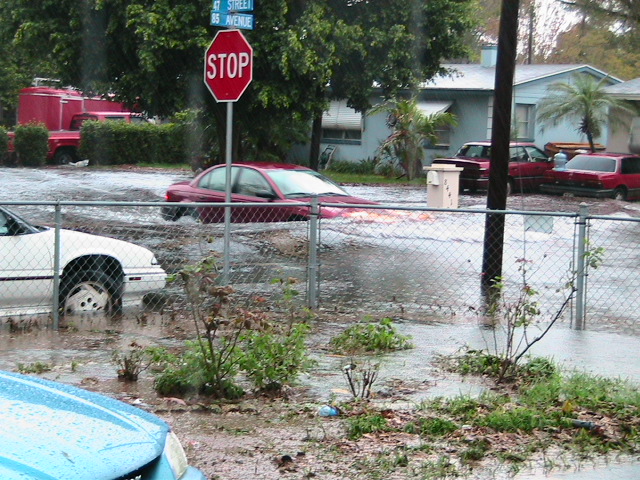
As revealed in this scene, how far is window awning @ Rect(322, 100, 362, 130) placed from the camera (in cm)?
4131

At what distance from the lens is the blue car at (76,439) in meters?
3.29

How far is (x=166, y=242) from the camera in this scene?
38.1ft

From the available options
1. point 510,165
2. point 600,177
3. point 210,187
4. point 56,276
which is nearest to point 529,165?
point 510,165

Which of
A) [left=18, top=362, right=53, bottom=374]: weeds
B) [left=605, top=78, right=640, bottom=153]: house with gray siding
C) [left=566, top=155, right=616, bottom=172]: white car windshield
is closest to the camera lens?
[left=18, top=362, right=53, bottom=374]: weeds

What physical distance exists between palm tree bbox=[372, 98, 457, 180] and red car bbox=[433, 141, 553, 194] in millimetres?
3154

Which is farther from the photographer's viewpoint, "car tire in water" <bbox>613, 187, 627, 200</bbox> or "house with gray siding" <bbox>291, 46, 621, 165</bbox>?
"house with gray siding" <bbox>291, 46, 621, 165</bbox>

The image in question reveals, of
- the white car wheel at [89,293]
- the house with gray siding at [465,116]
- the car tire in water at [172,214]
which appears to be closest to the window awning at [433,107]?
the house with gray siding at [465,116]

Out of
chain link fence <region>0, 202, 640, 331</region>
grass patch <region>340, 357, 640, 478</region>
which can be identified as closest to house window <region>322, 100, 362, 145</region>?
chain link fence <region>0, 202, 640, 331</region>

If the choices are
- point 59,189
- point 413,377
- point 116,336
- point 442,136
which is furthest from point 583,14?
point 442,136

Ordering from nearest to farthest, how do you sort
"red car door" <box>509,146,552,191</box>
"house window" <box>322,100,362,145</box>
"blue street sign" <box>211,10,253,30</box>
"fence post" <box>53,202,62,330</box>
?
"fence post" <box>53,202,62,330</box> → "blue street sign" <box>211,10,253,30</box> → "red car door" <box>509,146,552,191</box> → "house window" <box>322,100,362,145</box>

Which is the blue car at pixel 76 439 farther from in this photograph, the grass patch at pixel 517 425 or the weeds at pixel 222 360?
the weeds at pixel 222 360

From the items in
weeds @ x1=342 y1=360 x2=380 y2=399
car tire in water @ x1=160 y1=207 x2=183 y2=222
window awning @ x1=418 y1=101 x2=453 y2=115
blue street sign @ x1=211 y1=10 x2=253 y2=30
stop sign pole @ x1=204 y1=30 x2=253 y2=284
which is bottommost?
weeds @ x1=342 y1=360 x2=380 y2=399

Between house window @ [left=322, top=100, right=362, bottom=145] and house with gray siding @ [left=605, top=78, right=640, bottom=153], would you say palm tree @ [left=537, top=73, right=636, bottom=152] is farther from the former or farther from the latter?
house window @ [left=322, top=100, right=362, bottom=145]

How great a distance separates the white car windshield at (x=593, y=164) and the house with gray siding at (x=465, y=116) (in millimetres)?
6697
